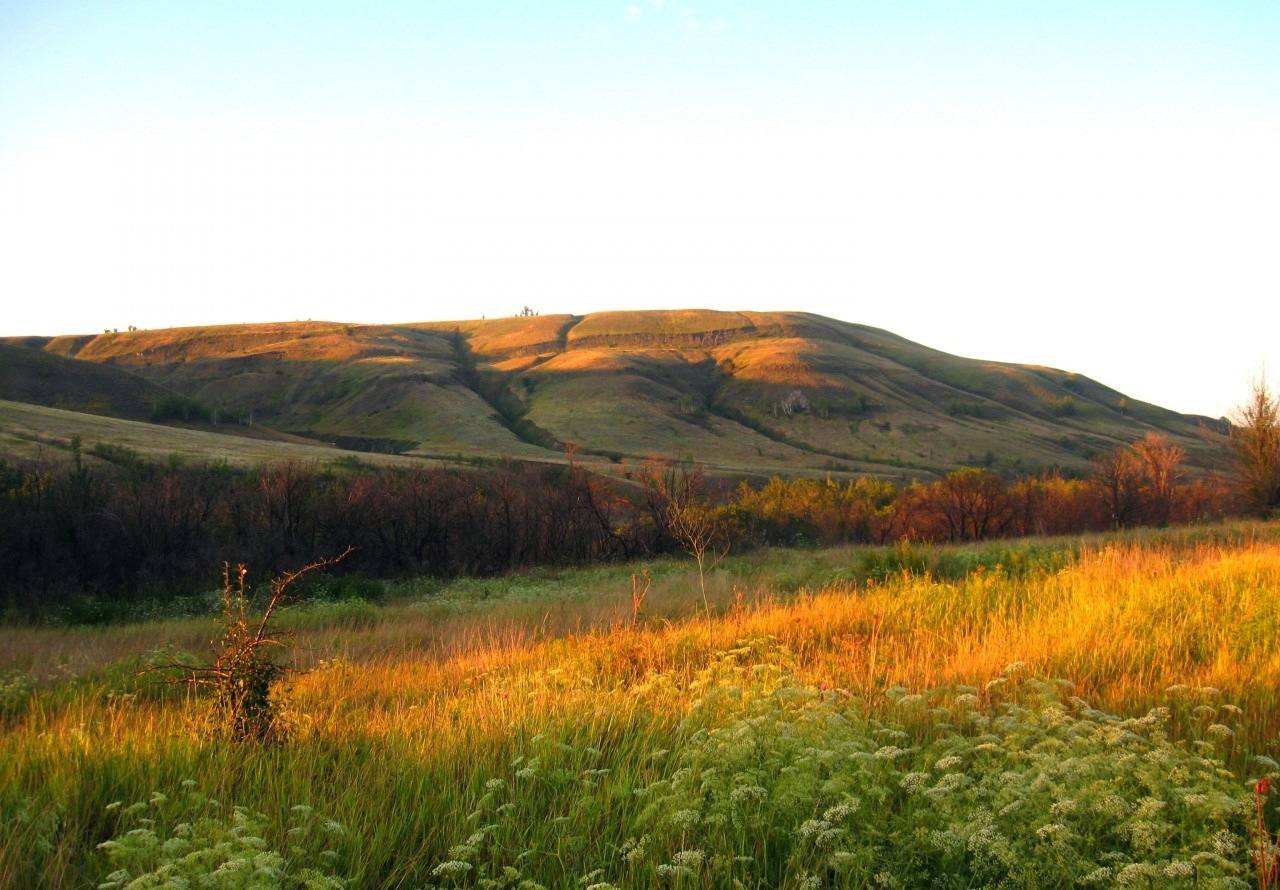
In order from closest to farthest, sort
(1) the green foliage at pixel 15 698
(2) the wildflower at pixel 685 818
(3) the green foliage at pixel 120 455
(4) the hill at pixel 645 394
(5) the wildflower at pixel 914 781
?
(2) the wildflower at pixel 685 818
(5) the wildflower at pixel 914 781
(1) the green foliage at pixel 15 698
(3) the green foliage at pixel 120 455
(4) the hill at pixel 645 394

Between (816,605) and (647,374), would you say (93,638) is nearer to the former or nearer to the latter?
(816,605)

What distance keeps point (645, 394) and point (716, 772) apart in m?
104

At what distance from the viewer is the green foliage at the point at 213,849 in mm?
2697

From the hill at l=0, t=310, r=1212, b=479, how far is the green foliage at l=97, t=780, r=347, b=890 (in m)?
61.0

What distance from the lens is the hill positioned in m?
83.3

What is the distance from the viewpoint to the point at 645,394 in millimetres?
107312

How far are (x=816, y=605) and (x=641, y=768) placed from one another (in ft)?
17.5

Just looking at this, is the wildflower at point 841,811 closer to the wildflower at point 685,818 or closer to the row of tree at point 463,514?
the wildflower at point 685,818

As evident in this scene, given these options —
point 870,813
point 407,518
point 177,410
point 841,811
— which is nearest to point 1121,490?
point 407,518

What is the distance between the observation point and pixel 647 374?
392 ft

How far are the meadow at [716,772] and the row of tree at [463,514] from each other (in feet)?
18.1

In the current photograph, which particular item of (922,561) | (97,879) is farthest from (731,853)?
(922,561)

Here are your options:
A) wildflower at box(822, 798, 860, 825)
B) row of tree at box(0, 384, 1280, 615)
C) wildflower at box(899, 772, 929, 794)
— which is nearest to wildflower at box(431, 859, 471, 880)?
wildflower at box(822, 798, 860, 825)

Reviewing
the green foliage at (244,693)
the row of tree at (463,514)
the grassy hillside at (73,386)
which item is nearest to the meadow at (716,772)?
the green foliage at (244,693)
